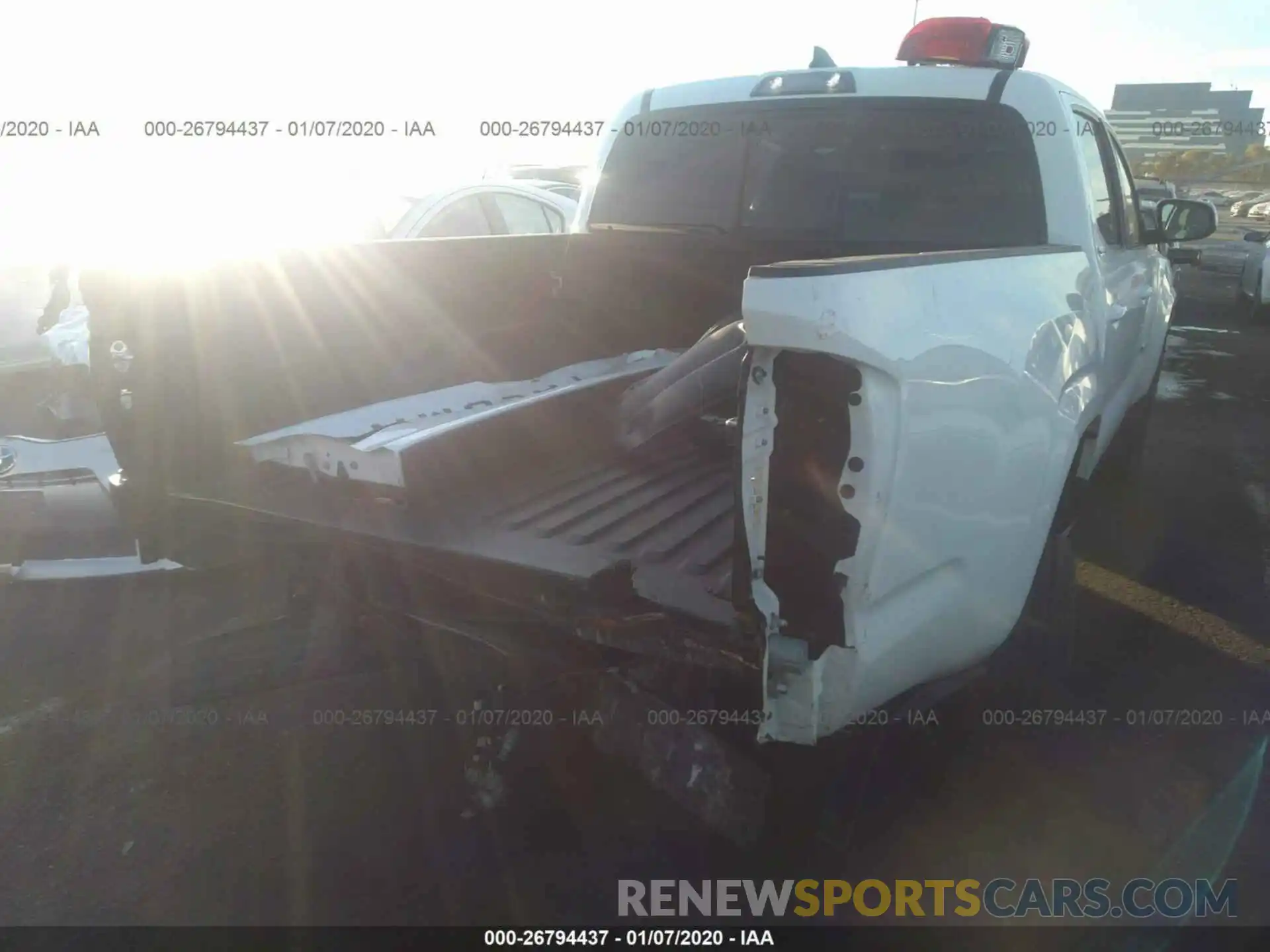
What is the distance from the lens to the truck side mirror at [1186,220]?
4.36 metres

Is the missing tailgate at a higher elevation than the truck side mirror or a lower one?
lower

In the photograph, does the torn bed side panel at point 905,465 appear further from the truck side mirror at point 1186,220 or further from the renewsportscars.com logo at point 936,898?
the truck side mirror at point 1186,220

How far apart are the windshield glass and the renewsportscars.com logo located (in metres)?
1.95

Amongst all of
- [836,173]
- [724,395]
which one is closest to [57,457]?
[724,395]

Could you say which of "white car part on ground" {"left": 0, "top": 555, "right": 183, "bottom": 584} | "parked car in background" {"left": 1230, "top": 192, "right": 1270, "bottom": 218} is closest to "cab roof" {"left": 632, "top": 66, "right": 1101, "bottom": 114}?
"white car part on ground" {"left": 0, "top": 555, "right": 183, "bottom": 584}

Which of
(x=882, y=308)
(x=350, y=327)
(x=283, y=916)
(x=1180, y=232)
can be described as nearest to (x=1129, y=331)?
(x=1180, y=232)

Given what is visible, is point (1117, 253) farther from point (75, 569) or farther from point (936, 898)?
point (75, 569)

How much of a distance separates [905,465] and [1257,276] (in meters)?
14.1

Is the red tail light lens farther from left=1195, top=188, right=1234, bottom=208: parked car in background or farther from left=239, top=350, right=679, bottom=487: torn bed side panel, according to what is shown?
left=1195, top=188, right=1234, bottom=208: parked car in background

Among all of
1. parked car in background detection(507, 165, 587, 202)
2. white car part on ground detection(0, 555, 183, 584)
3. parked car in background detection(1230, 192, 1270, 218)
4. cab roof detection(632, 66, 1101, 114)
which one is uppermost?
cab roof detection(632, 66, 1101, 114)

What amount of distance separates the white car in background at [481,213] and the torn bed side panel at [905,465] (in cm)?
479

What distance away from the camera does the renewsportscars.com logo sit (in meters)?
2.51

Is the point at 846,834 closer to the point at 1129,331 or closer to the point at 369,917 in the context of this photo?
the point at 369,917

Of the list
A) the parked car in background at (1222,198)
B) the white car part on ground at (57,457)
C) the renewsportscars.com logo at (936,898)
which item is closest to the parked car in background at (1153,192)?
the renewsportscars.com logo at (936,898)
